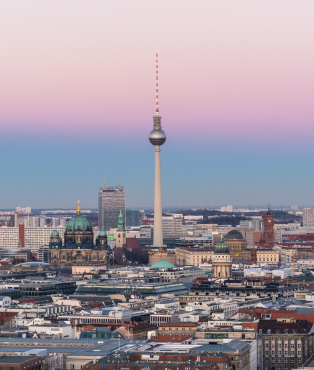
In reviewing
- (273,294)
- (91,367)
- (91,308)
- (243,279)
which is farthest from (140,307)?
(91,367)

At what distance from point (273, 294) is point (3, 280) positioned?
46046 millimetres

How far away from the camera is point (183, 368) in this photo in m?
82.6

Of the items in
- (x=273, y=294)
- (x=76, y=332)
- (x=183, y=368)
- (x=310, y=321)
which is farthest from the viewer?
(x=273, y=294)

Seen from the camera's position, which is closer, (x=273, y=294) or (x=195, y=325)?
(x=195, y=325)

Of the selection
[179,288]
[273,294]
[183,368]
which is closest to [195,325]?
[183,368]

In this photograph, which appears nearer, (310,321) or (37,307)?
(310,321)

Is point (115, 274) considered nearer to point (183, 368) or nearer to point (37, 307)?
point (37, 307)

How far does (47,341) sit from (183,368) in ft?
52.6

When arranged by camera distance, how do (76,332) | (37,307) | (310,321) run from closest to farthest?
(76,332) < (310,321) < (37,307)

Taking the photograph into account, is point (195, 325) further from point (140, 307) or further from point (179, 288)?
point (179, 288)

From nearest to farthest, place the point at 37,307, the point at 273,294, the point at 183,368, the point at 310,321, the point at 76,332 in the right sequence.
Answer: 1. the point at 183,368
2. the point at 76,332
3. the point at 310,321
4. the point at 37,307
5. the point at 273,294

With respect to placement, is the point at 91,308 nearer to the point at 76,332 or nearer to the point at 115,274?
the point at 76,332

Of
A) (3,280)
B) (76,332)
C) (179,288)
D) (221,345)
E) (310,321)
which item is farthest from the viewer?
(3,280)

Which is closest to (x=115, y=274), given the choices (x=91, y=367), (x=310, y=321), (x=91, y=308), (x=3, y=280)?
(x=3, y=280)
